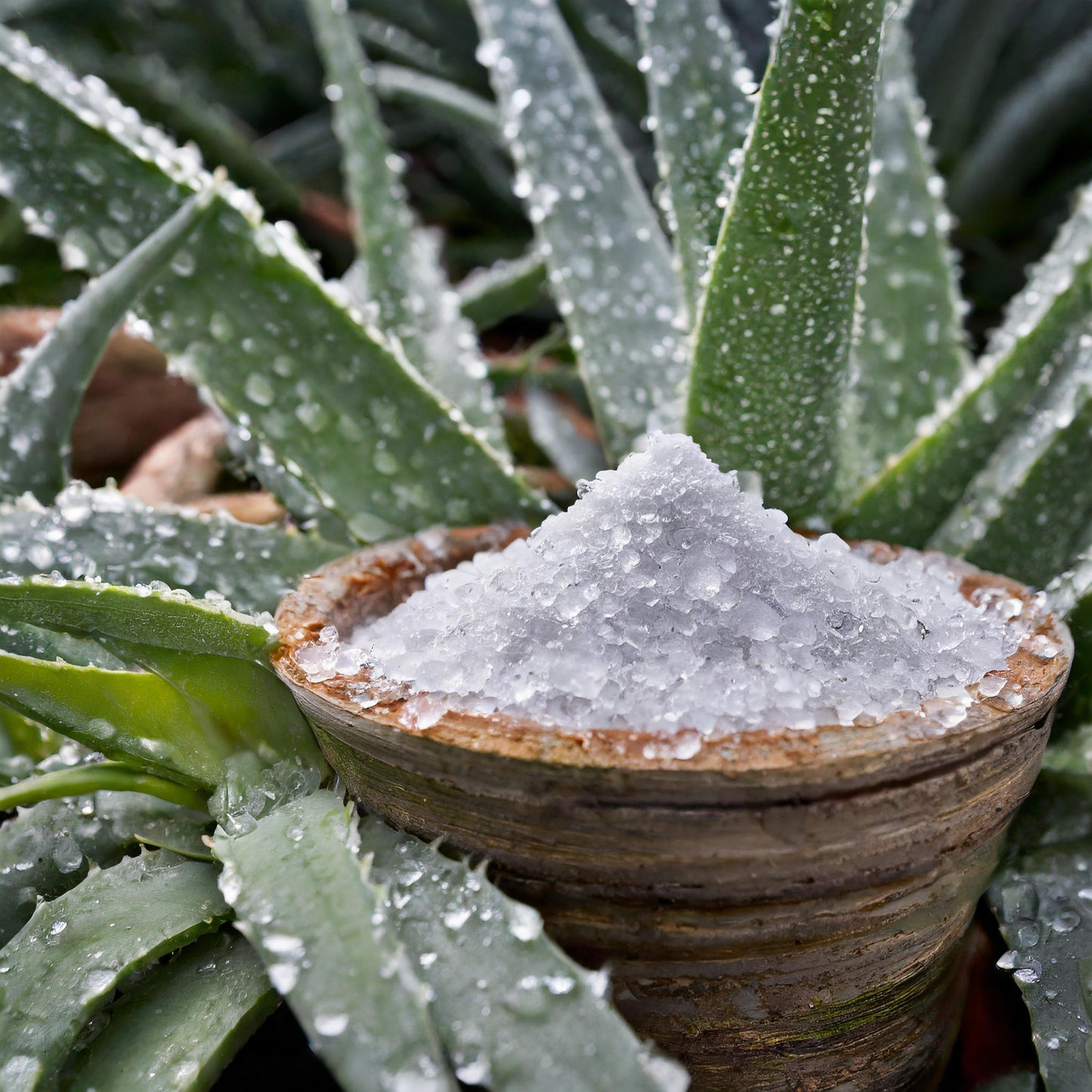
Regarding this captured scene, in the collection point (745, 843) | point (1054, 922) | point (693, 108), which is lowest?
point (1054, 922)

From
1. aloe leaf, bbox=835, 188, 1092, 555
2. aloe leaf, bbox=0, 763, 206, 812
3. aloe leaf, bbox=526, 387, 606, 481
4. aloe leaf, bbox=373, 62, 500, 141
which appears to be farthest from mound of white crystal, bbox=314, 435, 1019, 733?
A: aloe leaf, bbox=373, 62, 500, 141

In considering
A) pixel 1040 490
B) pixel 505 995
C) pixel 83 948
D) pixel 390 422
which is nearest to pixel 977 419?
pixel 1040 490

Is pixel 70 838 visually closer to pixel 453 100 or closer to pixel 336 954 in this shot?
pixel 336 954

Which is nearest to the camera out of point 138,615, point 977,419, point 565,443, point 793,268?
point 138,615

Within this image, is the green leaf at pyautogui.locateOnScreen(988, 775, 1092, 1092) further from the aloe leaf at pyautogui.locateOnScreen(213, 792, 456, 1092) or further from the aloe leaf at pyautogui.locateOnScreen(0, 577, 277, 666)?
the aloe leaf at pyautogui.locateOnScreen(0, 577, 277, 666)

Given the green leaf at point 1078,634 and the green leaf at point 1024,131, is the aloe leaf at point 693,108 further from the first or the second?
the green leaf at point 1024,131

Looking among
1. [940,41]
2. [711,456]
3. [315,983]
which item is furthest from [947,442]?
[940,41]
